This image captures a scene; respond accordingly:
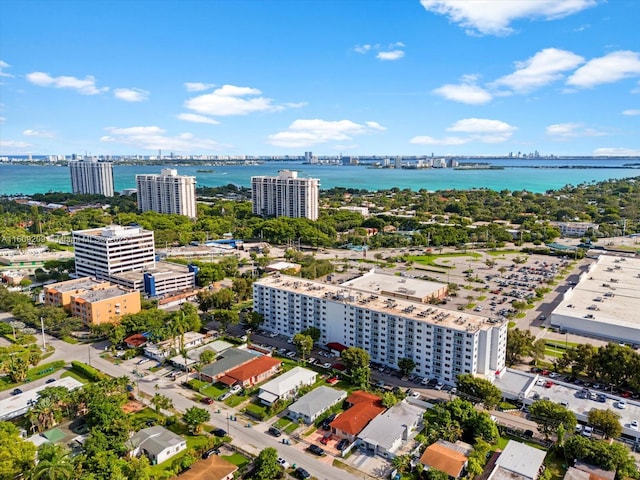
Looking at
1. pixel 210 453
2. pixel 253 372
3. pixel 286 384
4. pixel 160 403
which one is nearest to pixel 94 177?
pixel 253 372

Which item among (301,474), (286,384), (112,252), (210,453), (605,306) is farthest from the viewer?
(112,252)

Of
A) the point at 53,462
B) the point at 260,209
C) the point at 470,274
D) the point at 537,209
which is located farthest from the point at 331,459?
the point at 537,209

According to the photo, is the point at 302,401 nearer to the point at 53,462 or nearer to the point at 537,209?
the point at 53,462

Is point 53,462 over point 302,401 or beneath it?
over

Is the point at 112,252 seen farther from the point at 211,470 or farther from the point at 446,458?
the point at 446,458

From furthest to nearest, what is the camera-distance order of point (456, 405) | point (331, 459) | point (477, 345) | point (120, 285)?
point (120, 285) → point (477, 345) → point (456, 405) → point (331, 459)
